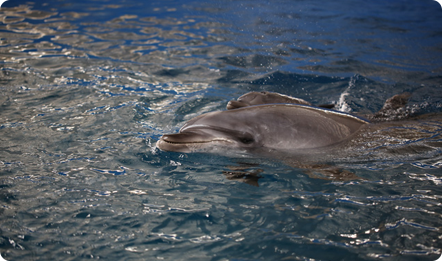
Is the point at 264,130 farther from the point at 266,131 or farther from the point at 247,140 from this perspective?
the point at 247,140

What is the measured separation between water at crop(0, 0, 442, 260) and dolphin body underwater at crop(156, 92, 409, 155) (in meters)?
0.26

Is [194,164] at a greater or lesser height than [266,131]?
lesser

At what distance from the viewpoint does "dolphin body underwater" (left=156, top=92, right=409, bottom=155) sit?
179 inches

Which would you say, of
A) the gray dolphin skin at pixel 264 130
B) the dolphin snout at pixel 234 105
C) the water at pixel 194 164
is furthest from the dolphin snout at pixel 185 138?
the dolphin snout at pixel 234 105

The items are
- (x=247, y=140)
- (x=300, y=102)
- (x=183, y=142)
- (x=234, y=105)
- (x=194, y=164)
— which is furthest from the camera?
(x=300, y=102)

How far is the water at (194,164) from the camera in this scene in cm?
351

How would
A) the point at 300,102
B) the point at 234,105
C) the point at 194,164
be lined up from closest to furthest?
the point at 194,164, the point at 234,105, the point at 300,102

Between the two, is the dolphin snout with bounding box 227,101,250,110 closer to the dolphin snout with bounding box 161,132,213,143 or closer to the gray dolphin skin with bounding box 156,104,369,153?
the gray dolphin skin with bounding box 156,104,369,153

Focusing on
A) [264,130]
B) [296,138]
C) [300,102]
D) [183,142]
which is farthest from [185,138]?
[300,102]

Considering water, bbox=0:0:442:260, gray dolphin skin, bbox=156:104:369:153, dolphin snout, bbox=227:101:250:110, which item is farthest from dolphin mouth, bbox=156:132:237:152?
dolphin snout, bbox=227:101:250:110

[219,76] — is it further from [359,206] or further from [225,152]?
[359,206]

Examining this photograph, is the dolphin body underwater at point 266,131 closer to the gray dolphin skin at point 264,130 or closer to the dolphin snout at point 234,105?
the gray dolphin skin at point 264,130

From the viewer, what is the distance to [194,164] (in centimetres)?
489

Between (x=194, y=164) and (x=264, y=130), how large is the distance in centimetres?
102
